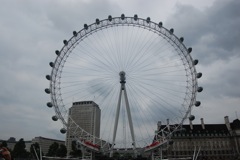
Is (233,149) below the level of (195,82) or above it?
below

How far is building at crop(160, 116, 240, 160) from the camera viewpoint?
104m

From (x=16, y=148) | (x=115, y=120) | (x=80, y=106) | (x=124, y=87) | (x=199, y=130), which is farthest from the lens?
(x=199, y=130)

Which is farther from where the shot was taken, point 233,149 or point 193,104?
point 233,149

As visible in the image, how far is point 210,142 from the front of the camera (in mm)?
108062

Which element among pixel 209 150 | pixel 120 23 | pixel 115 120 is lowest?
pixel 209 150

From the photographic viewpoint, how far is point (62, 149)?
3600 inches

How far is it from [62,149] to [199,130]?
6450cm

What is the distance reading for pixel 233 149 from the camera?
4154 inches

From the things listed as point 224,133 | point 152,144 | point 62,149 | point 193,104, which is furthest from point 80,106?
point 224,133

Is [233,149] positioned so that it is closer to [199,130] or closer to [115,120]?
[199,130]

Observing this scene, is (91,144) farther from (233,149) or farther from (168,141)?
(233,149)

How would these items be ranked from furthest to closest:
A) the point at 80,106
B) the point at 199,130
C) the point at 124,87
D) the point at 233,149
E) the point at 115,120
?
the point at 199,130, the point at 233,149, the point at 80,106, the point at 124,87, the point at 115,120

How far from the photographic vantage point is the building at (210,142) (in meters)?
104

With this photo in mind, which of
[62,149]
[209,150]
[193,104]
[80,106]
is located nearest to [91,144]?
[193,104]
